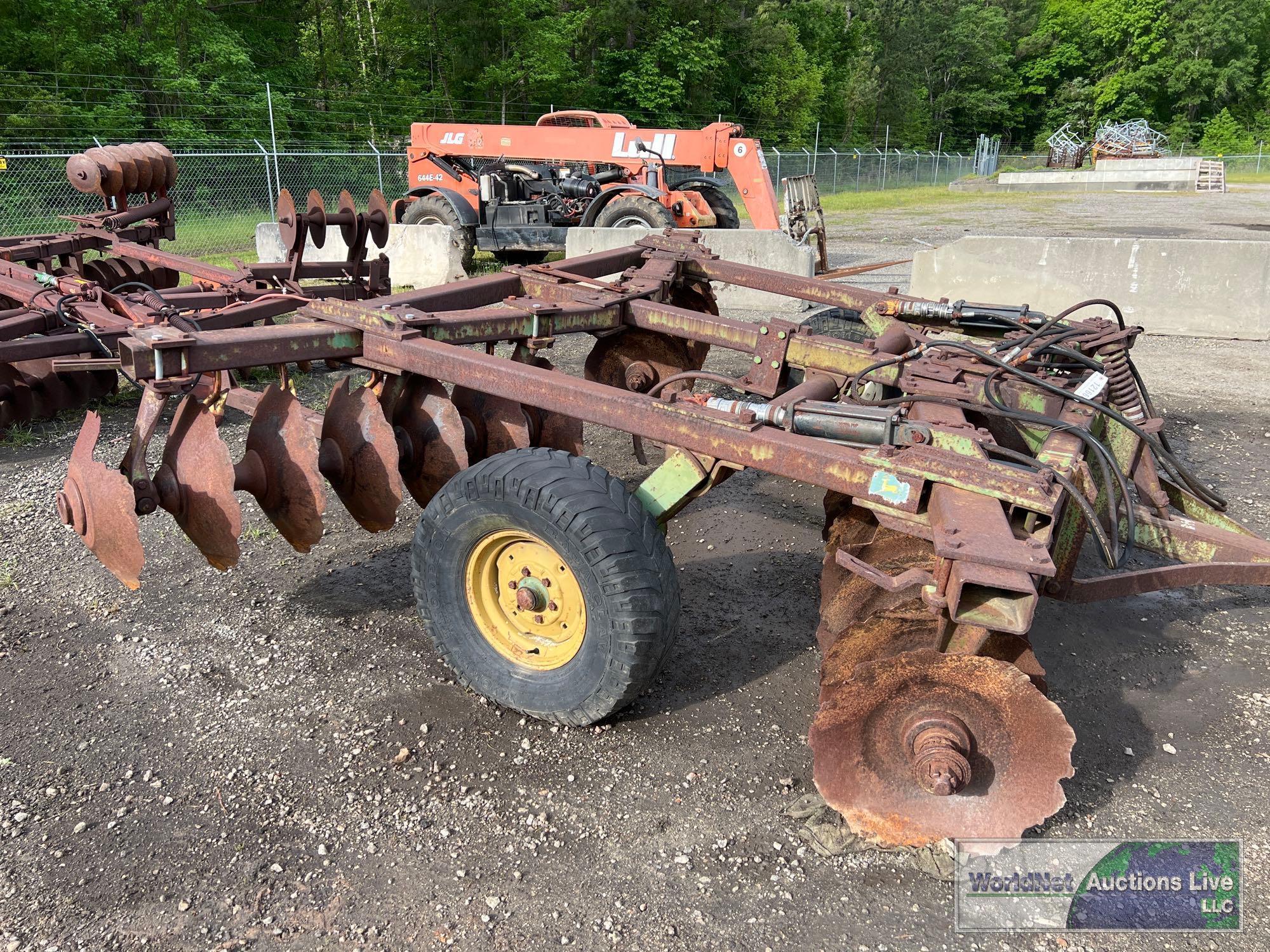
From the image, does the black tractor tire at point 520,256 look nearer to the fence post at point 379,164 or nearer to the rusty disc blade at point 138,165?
the fence post at point 379,164

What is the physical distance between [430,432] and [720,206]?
9.77 metres

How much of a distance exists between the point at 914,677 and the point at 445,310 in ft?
8.72

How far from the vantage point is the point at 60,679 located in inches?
136

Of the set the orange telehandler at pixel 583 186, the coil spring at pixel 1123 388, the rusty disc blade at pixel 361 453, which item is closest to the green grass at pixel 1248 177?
the orange telehandler at pixel 583 186

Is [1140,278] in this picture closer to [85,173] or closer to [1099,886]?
[1099,886]

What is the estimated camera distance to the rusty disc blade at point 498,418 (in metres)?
3.81

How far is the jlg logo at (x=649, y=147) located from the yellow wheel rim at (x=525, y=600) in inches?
402

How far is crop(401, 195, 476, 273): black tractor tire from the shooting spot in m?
12.3

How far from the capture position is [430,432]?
144 inches

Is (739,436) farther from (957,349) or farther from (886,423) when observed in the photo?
(957,349)

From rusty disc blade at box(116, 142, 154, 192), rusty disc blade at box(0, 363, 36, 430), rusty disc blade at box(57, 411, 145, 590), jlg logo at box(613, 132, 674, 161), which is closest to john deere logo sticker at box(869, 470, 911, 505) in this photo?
rusty disc blade at box(57, 411, 145, 590)

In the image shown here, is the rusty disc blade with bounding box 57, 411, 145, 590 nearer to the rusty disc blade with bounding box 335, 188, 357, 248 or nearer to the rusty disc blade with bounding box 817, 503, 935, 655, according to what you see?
the rusty disc blade with bounding box 817, 503, 935, 655

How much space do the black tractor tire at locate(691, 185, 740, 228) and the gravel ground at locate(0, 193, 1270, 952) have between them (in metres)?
8.75

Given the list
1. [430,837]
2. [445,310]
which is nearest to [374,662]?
[430,837]
